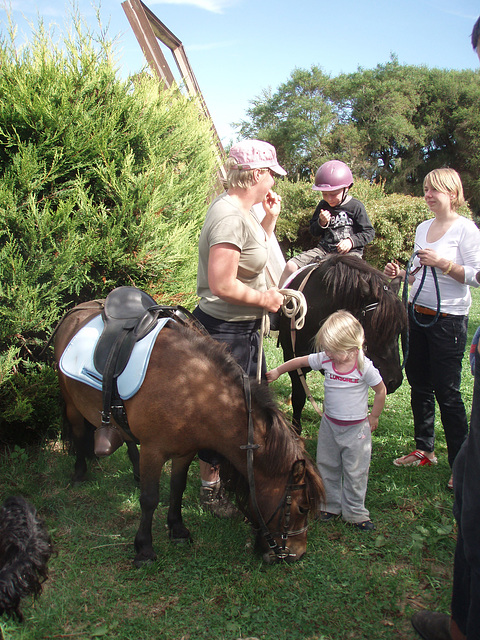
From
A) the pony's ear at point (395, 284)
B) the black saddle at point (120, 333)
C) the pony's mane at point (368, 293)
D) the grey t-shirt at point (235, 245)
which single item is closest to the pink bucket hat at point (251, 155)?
the grey t-shirt at point (235, 245)

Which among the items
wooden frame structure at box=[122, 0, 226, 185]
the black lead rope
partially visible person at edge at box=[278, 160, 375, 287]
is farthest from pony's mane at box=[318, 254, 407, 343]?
wooden frame structure at box=[122, 0, 226, 185]

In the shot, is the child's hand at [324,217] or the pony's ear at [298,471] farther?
the child's hand at [324,217]

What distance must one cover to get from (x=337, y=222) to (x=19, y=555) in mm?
4037

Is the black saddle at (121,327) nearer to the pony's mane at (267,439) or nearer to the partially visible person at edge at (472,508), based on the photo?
the pony's mane at (267,439)

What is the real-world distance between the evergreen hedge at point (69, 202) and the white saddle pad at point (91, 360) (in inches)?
39.4

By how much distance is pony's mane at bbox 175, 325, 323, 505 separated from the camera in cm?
237

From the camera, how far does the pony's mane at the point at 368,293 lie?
3379 millimetres

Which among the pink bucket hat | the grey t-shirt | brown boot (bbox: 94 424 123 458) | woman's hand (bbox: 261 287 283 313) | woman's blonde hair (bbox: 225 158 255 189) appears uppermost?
the pink bucket hat

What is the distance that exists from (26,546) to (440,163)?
135 feet

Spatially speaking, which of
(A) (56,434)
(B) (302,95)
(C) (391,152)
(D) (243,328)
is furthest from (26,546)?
(B) (302,95)

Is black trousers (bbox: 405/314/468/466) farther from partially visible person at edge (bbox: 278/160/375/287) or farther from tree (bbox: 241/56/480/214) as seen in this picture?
tree (bbox: 241/56/480/214)

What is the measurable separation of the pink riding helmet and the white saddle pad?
8.44 feet

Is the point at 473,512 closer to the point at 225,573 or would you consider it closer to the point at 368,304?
the point at 225,573

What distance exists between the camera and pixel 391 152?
37688mm
